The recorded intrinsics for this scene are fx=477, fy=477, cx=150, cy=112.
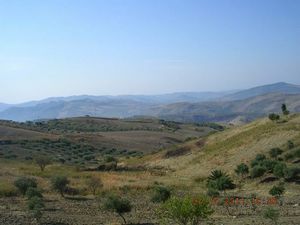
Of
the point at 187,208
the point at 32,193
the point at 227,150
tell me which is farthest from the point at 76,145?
the point at 187,208

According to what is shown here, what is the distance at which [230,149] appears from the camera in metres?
53.1

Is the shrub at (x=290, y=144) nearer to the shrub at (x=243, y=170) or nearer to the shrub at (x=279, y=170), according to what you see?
the shrub at (x=243, y=170)

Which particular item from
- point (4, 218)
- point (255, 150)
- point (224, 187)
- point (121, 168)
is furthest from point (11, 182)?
point (255, 150)

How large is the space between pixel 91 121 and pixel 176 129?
2905cm

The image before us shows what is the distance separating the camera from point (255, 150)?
49.6 meters

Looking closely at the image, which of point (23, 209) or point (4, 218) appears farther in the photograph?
point (23, 209)

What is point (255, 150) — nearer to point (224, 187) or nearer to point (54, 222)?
point (224, 187)

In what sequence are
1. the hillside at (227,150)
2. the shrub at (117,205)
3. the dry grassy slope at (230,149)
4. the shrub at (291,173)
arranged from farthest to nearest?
the dry grassy slope at (230,149) < the hillside at (227,150) < the shrub at (291,173) < the shrub at (117,205)

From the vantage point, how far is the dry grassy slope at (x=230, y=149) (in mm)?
48272

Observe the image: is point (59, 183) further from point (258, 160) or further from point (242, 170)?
point (258, 160)

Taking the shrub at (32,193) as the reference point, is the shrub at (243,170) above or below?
below

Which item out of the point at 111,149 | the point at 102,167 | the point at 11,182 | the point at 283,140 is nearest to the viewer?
the point at 11,182

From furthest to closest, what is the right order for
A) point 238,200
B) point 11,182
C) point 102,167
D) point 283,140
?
point 102,167
point 283,140
point 11,182
point 238,200

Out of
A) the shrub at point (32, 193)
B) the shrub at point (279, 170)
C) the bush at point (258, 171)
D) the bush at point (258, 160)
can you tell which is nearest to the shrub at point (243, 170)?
the bush at point (258, 160)
